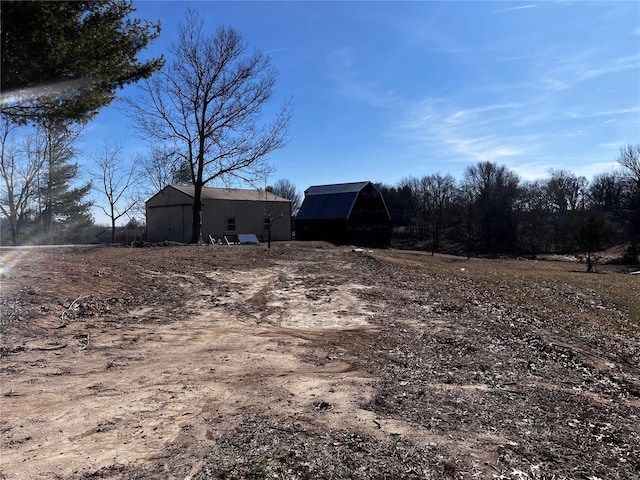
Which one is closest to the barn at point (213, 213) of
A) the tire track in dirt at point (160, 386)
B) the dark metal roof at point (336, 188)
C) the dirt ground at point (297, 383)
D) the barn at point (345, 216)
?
the barn at point (345, 216)

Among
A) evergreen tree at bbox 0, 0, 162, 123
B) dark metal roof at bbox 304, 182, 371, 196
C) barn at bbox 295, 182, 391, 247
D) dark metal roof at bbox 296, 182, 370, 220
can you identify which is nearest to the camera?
evergreen tree at bbox 0, 0, 162, 123

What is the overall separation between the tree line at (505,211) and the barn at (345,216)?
717 centimetres

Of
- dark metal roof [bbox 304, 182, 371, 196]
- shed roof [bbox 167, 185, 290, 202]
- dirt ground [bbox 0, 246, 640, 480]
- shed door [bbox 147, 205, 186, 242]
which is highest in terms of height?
dark metal roof [bbox 304, 182, 371, 196]

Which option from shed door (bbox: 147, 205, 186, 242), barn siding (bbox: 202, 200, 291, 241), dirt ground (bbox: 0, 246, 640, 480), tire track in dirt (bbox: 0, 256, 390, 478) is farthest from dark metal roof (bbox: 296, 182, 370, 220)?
tire track in dirt (bbox: 0, 256, 390, 478)

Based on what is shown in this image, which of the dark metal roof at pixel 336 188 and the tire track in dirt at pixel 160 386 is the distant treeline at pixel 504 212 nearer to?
the dark metal roof at pixel 336 188

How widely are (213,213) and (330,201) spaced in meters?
13.9

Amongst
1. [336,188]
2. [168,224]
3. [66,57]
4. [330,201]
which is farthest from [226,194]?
[66,57]

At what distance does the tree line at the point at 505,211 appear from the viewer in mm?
51312

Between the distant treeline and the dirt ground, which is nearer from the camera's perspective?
the dirt ground

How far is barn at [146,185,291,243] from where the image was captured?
31.2m

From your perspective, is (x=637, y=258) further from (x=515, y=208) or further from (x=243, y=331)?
(x=243, y=331)

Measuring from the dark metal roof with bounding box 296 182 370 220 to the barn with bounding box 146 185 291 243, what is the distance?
679 centimetres

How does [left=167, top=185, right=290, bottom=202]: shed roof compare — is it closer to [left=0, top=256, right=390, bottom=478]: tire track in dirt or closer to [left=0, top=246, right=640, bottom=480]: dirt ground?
[left=0, top=246, right=640, bottom=480]: dirt ground

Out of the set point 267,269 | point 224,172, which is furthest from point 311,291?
point 224,172
